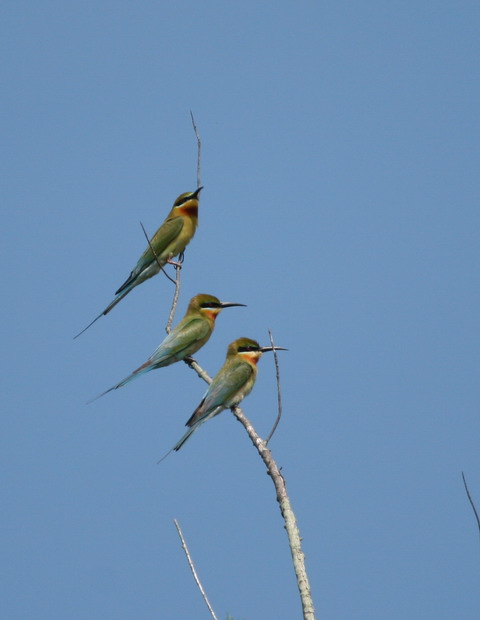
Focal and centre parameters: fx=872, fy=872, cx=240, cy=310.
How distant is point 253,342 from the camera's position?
5.24 meters

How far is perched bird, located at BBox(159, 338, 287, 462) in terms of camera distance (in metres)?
4.66

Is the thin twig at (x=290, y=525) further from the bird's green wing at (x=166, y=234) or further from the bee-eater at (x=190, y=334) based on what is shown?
the bird's green wing at (x=166, y=234)

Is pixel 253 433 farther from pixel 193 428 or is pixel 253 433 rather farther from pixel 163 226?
pixel 163 226

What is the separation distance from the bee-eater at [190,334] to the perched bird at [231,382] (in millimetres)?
436

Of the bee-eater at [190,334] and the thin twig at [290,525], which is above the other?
the bee-eater at [190,334]

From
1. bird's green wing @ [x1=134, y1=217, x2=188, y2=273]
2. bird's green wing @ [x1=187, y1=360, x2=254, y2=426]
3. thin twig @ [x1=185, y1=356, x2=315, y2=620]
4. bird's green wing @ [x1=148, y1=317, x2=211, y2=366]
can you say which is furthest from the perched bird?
bird's green wing @ [x1=134, y1=217, x2=188, y2=273]

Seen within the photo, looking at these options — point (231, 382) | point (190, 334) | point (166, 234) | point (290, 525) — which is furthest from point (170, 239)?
point (290, 525)

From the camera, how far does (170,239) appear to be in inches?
275

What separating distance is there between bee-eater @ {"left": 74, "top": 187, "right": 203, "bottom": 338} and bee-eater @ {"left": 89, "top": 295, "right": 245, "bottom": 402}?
81 cm

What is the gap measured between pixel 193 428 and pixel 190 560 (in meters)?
2.25

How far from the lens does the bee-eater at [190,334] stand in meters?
5.48

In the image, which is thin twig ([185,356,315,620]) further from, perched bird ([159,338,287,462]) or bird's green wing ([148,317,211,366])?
bird's green wing ([148,317,211,366])

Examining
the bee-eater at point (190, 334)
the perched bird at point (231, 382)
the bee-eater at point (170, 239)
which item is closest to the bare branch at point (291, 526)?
the perched bird at point (231, 382)

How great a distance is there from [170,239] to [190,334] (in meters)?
1.54
